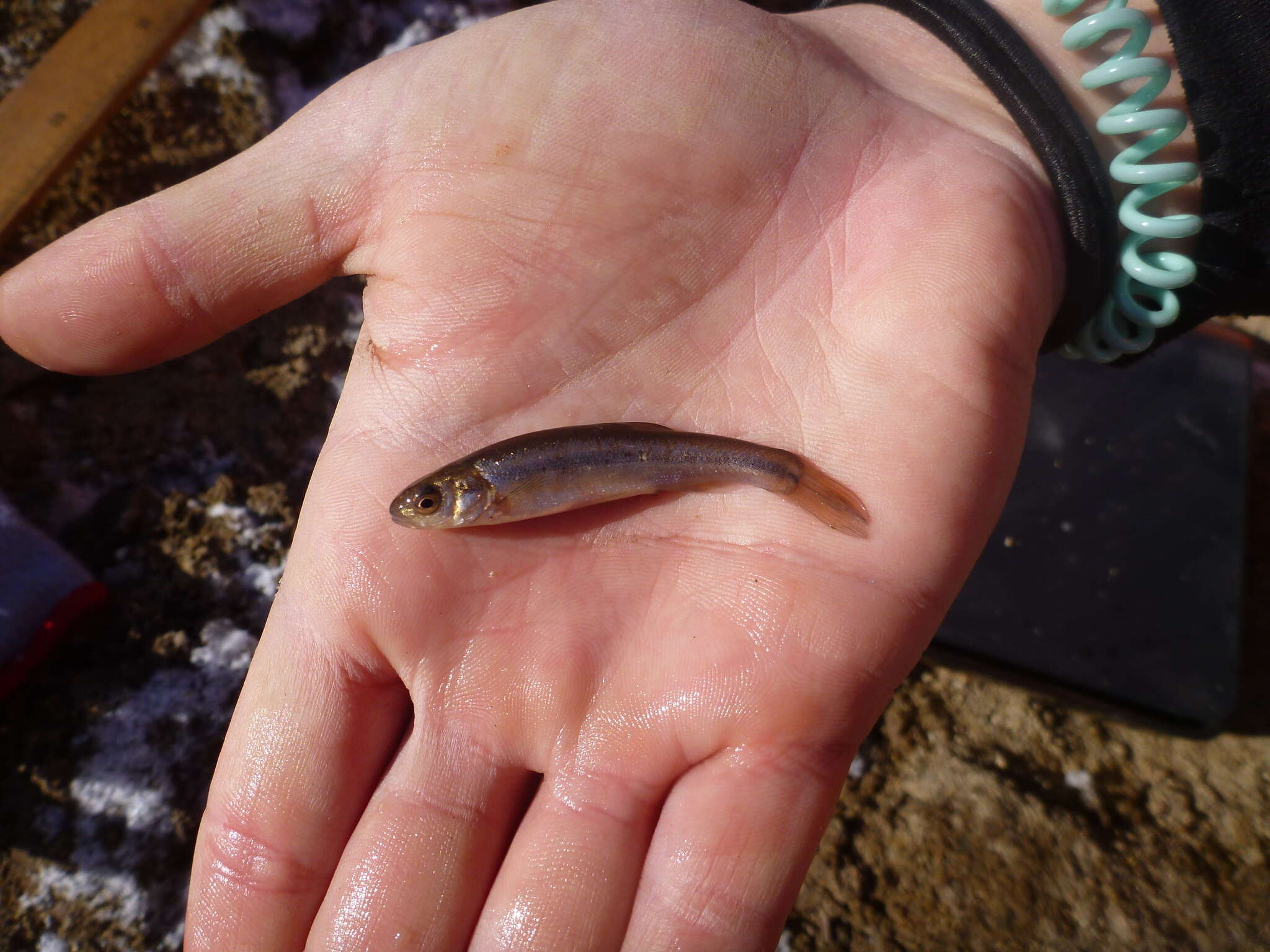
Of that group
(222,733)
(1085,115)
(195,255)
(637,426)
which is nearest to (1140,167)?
(1085,115)

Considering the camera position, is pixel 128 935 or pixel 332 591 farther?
pixel 128 935

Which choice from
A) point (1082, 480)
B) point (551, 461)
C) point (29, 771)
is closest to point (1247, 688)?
point (1082, 480)

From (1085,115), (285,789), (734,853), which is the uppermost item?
(1085,115)

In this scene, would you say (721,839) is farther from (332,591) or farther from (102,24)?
(102,24)

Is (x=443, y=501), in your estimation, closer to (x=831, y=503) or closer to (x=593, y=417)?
(x=593, y=417)

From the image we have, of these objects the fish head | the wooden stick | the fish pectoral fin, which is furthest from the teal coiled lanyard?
the wooden stick

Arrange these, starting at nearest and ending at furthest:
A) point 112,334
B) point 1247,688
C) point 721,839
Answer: point 721,839 → point 112,334 → point 1247,688
